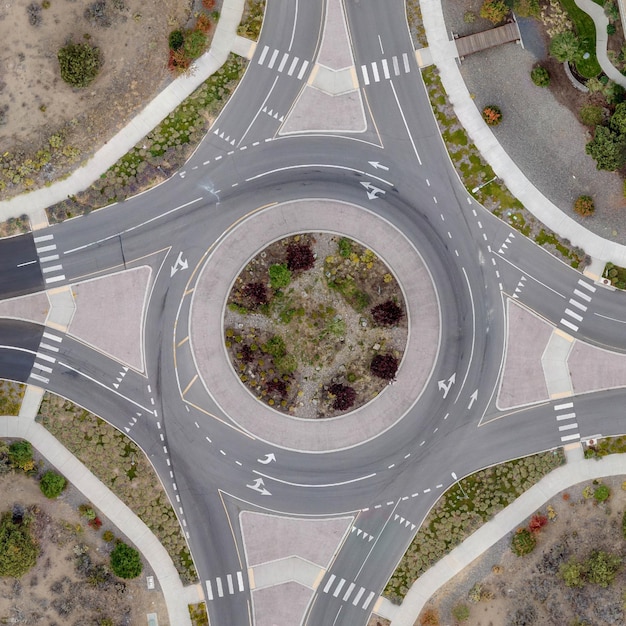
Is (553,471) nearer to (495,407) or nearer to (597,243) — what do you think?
(495,407)

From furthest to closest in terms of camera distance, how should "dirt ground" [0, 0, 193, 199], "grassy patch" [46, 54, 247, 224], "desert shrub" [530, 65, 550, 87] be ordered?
"grassy patch" [46, 54, 247, 224] → "dirt ground" [0, 0, 193, 199] → "desert shrub" [530, 65, 550, 87]

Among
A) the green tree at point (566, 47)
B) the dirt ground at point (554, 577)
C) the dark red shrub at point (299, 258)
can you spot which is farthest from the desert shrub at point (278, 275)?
the dirt ground at point (554, 577)

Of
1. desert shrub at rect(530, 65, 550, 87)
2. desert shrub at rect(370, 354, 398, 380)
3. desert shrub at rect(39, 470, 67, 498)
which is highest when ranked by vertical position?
desert shrub at rect(530, 65, 550, 87)

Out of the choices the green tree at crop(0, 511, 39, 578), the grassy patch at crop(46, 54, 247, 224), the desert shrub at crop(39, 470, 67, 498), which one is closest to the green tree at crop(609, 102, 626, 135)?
the grassy patch at crop(46, 54, 247, 224)

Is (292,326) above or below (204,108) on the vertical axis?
below

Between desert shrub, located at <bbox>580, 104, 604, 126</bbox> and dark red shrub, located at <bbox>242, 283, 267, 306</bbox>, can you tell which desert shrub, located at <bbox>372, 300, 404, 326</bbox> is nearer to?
dark red shrub, located at <bbox>242, 283, 267, 306</bbox>

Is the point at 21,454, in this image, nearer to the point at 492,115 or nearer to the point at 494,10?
the point at 492,115

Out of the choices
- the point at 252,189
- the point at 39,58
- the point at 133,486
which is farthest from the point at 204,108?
the point at 133,486

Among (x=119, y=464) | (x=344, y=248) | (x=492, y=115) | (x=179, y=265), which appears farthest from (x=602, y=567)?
(x=179, y=265)
